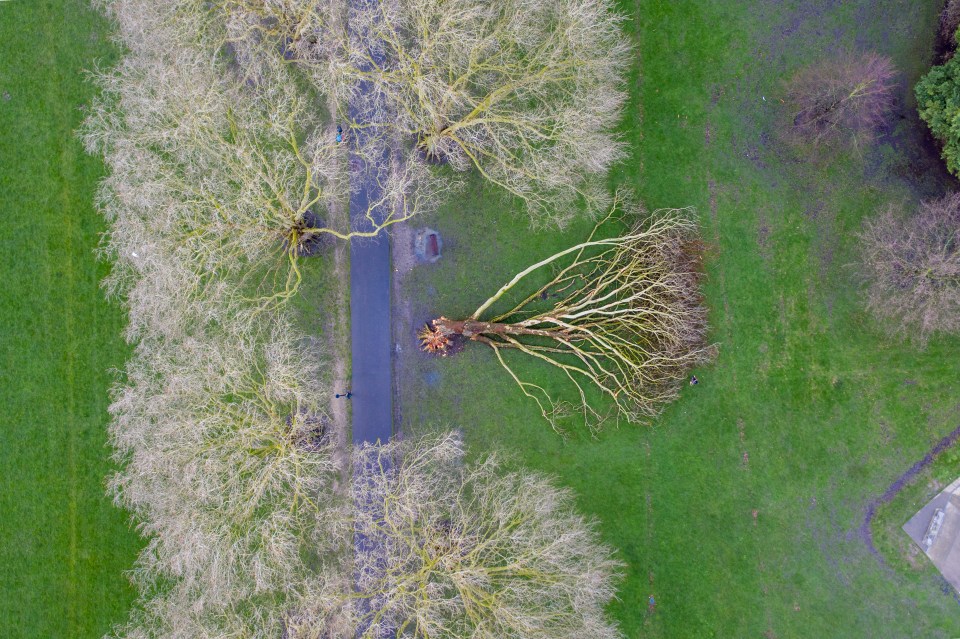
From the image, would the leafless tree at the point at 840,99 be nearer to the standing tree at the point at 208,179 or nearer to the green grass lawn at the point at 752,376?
the green grass lawn at the point at 752,376

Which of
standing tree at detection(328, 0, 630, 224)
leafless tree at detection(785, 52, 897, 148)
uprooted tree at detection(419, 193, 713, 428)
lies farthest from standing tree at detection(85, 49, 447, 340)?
leafless tree at detection(785, 52, 897, 148)

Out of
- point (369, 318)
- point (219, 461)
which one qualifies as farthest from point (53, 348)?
point (369, 318)

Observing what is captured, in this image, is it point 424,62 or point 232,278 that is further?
point 232,278

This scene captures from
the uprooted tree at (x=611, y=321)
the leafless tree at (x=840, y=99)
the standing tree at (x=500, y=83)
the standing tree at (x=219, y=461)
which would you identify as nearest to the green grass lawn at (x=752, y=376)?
the leafless tree at (x=840, y=99)

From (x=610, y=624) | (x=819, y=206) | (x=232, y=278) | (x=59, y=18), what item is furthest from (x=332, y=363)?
(x=819, y=206)

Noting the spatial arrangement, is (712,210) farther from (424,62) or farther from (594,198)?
(424,62)

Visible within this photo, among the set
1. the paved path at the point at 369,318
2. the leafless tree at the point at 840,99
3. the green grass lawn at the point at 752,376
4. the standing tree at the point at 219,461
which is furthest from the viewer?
the paved path at the point at 369,318

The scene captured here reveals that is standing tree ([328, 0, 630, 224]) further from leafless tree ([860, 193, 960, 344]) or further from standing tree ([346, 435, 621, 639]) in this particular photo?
standing tree ([346, 435, 621, 639])
